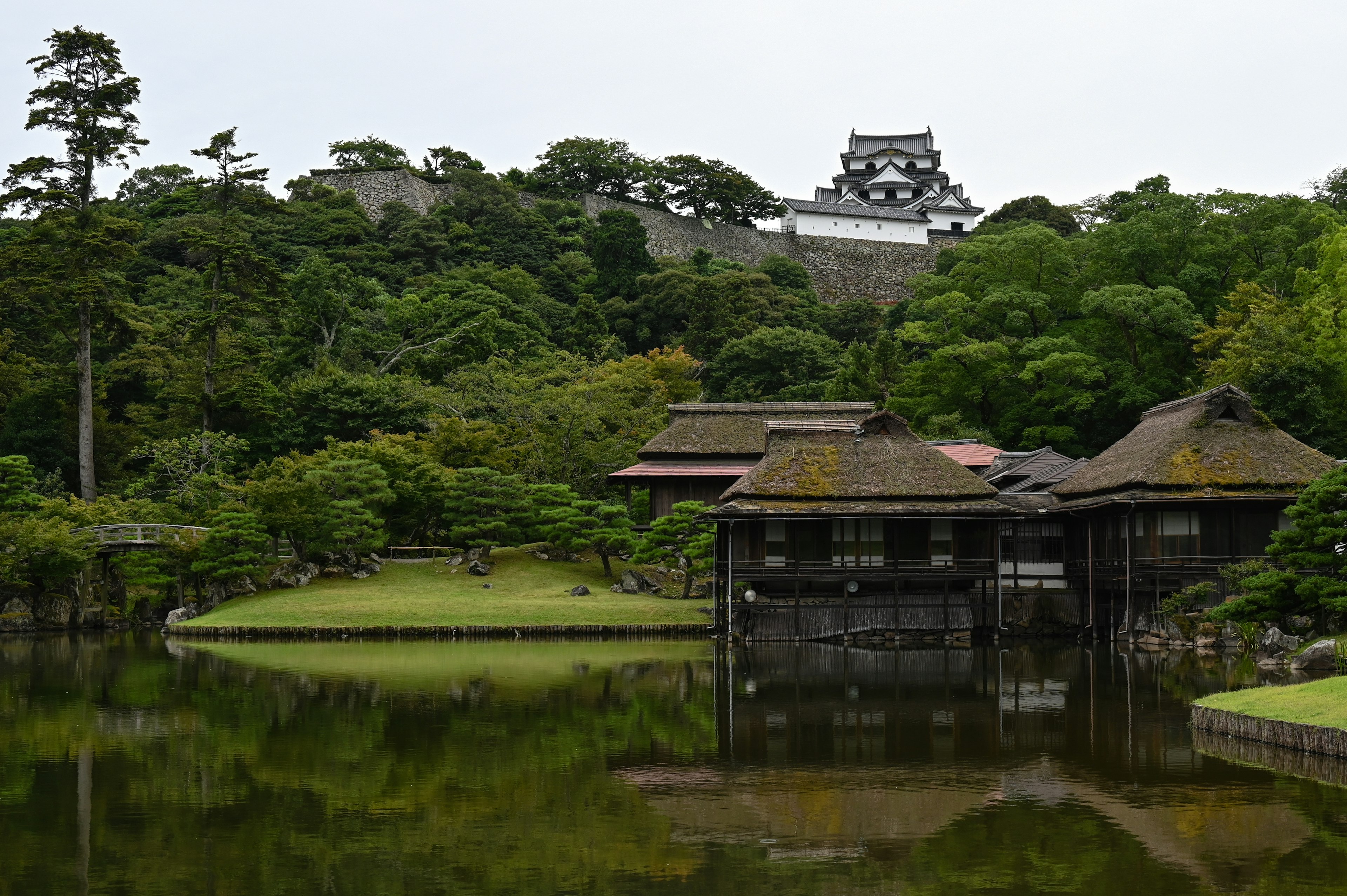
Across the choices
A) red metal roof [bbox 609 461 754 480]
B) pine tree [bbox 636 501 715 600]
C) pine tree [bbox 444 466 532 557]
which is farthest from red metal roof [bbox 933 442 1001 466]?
pine tree [bbox 444 466 532 557]

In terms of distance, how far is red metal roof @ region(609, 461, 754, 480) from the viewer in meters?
36.9

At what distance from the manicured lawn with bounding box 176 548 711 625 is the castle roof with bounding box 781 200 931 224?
161 feet

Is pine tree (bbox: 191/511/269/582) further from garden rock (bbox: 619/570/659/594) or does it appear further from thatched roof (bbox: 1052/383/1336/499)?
thatched roof (bbox: 1052/383/1336/499)

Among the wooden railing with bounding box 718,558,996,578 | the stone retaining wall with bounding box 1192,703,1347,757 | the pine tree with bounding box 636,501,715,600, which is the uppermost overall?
the pine tree with bounding box 636,501,715,600

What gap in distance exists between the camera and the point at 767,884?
914 cm

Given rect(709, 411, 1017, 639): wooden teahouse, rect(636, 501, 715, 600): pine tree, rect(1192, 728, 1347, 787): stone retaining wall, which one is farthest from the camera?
rect(636, 501, 715, 600): pine tree

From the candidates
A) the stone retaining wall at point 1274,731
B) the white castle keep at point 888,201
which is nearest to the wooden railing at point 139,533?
the stone retaining wall at point 1274,731

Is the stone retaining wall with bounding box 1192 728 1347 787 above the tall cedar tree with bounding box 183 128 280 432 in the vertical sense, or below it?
below

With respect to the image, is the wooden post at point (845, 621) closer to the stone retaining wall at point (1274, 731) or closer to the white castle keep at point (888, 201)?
the stone retaining wall at point (1274, 731)

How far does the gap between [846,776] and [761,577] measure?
1671cm

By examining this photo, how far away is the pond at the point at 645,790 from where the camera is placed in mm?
9438

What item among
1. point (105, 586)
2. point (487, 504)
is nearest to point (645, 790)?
point (487, 504)

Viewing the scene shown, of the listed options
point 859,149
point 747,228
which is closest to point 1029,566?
point 747,228

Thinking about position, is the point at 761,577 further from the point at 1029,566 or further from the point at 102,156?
the point at 102,156
